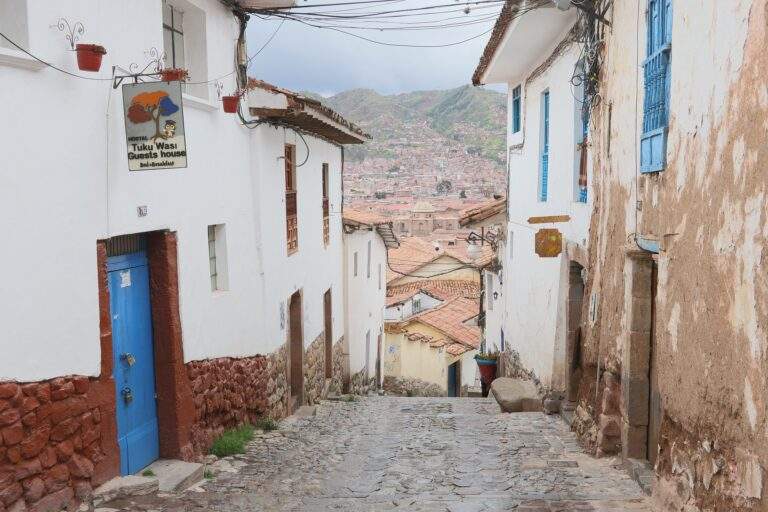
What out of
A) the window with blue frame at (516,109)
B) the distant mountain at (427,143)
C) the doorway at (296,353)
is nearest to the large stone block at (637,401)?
the doorway at (296,353)

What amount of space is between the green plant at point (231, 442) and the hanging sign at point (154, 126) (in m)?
3.53

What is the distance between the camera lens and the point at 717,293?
4656mm

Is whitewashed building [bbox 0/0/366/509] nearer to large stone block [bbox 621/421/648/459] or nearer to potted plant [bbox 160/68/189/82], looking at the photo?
potted plant [bbox 160/68/189/82]

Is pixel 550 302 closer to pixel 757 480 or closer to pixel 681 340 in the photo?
pixel 681 340

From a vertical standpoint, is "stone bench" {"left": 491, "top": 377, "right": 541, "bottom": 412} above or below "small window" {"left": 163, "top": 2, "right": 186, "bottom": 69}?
below

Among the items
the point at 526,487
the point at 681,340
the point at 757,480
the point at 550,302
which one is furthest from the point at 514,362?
the point at 757,480

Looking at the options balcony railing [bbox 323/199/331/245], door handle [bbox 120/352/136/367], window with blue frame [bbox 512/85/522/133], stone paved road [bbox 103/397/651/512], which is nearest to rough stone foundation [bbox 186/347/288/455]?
stone paved road [bbox 103/397/651/512]

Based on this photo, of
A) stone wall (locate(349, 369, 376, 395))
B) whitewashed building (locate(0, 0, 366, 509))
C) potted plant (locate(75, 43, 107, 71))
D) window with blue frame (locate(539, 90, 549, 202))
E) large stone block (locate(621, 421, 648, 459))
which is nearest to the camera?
whitewashed building (locate(0, 0, 366, 509))

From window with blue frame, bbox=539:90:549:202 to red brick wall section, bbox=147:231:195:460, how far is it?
270 inches

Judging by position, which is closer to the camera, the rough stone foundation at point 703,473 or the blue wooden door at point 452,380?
the rough stone foundation at point 703,473

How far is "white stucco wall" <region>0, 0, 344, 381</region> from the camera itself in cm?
497

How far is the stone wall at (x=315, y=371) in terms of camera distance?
512 inches

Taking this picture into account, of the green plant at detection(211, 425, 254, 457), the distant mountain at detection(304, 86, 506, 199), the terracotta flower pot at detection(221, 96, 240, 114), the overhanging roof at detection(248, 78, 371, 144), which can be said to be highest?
the distant mountain at detection(304, 86, 506, 199)

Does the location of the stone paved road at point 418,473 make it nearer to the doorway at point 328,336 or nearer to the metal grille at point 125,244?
the metal grille at point 125,244
